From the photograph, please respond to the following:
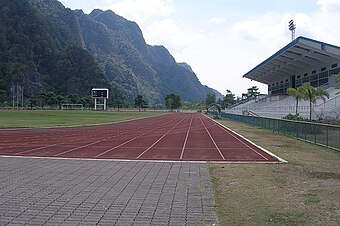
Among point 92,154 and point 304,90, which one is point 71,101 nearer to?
point 304,90

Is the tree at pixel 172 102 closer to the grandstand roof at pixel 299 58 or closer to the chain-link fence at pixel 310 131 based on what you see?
the grandstand roof at pixel 299 58

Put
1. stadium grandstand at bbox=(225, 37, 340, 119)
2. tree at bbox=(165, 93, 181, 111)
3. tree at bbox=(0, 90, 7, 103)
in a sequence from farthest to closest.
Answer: tree at bbox=(165, 93, 181, 111)
tree at bbox=(0, 90, 7, 103)
stadium grandstand at bbox=(225, 37, 340, 119)

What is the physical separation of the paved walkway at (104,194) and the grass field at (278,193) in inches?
16.0

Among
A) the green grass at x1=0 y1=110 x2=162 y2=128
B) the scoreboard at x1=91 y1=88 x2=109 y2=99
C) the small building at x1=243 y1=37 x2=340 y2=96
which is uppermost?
the small building at x1=243 y1=37 x2=340 y2=96

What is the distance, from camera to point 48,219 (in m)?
6.25

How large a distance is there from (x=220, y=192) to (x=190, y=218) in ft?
7.07

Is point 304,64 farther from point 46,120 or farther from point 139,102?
point 139,102

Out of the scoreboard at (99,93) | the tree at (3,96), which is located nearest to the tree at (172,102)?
the scoreboard at (99,93)

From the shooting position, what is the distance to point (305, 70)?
208ft

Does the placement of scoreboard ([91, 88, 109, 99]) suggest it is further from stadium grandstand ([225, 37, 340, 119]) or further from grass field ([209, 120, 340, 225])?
grass field ([209, 120, 340, 225])

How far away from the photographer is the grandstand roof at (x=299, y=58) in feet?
155

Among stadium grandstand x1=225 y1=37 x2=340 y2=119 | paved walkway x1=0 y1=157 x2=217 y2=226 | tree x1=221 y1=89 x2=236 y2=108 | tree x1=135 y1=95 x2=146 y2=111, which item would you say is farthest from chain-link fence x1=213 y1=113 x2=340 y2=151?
tree x1=221 y1=89 x2=236 y2=108

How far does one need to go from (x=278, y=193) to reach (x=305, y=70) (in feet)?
195

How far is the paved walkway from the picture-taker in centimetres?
637
